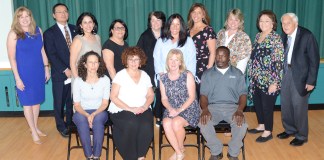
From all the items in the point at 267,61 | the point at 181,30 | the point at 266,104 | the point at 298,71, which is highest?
the point at 181,30

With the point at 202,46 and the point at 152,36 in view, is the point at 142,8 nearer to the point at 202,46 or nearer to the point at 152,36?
the point at 152,36

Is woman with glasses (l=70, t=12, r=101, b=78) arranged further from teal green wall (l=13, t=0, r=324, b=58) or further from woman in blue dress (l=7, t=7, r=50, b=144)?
teal green wall (l=13, t=0, r=324, b=58)

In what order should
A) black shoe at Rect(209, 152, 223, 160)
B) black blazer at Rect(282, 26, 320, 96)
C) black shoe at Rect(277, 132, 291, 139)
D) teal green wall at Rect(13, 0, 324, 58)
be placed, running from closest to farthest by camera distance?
black shoe at Rect(209, 152, 223, 160), black blazer at Rect(282, 26, 320, 96), black shoe at Rect(277, 132, 291, 139), teal green wall at Rect(13, 0, 324, 58)

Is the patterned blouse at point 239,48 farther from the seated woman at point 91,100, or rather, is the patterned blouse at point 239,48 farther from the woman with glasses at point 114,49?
the seated woman at point 91,100

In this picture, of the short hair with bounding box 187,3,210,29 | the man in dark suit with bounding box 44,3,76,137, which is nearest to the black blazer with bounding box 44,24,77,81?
the man in dark suit with bounding box 44,3,76,137

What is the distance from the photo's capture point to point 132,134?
3.77 meters

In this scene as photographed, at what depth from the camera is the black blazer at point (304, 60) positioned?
13.5ft

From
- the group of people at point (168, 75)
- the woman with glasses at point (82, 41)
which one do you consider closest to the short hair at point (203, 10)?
the group of people at point (168, 75)

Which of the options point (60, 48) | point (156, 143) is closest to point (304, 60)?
point (156, 143)

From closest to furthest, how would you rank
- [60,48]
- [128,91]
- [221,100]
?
[128,91], [221,100], [60,48]

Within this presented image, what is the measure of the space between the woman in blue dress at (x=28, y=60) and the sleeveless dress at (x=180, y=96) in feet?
5.33

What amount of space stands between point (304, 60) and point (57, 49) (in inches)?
114

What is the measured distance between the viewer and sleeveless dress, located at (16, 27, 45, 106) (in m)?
4.37

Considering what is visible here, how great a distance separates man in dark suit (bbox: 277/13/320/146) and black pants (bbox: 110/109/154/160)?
1.75 metres
